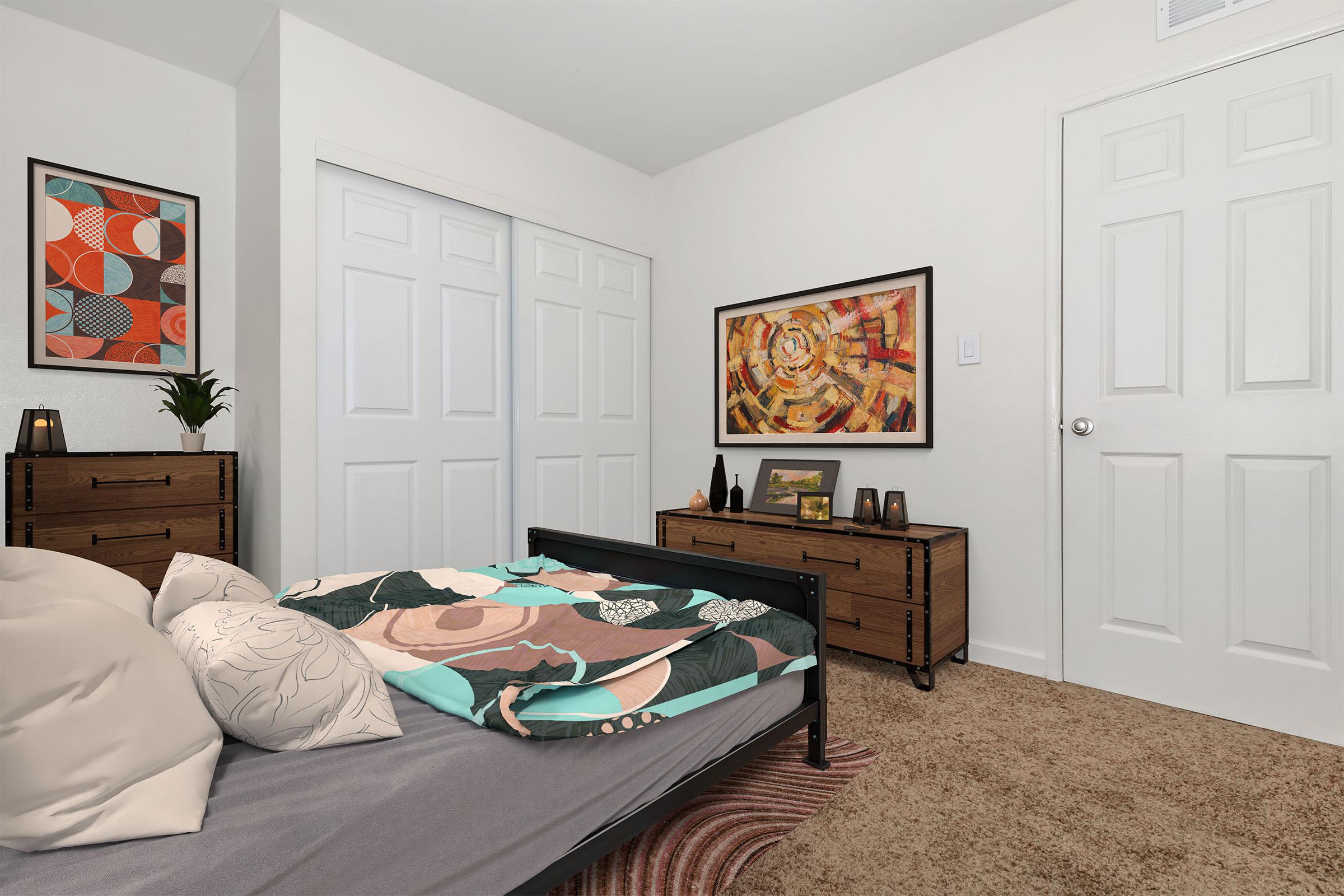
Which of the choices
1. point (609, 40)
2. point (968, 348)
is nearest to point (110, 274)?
point (609, 40)

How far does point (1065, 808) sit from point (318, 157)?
3571 mm

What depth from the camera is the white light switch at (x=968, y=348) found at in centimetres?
283

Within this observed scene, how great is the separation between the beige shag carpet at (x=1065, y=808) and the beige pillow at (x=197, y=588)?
1.19 metres

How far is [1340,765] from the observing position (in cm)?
191

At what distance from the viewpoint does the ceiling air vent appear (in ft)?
7.34

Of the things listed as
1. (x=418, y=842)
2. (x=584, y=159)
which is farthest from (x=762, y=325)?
(x=418, y=842)

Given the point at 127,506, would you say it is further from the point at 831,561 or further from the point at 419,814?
the point at 831,561

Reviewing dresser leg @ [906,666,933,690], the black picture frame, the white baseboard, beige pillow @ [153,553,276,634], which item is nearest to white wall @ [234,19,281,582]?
beige pillow @ [153,553,276,634]

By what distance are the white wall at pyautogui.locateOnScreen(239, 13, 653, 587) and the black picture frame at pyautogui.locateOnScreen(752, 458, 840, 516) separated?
194 cm


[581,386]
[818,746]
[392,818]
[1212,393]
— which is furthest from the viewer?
[581,386]

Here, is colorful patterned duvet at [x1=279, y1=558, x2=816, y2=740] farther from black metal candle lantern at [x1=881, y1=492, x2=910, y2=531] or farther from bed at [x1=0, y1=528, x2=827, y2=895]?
black metal candle lantern at [x1=881, y1=492, x2=910, y2=531]

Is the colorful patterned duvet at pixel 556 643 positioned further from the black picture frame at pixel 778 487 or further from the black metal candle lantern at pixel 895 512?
the black picture frame at pixel 778 487

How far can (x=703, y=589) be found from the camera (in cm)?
201

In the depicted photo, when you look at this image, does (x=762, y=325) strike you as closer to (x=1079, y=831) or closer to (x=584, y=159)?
(x=584, y=159)
